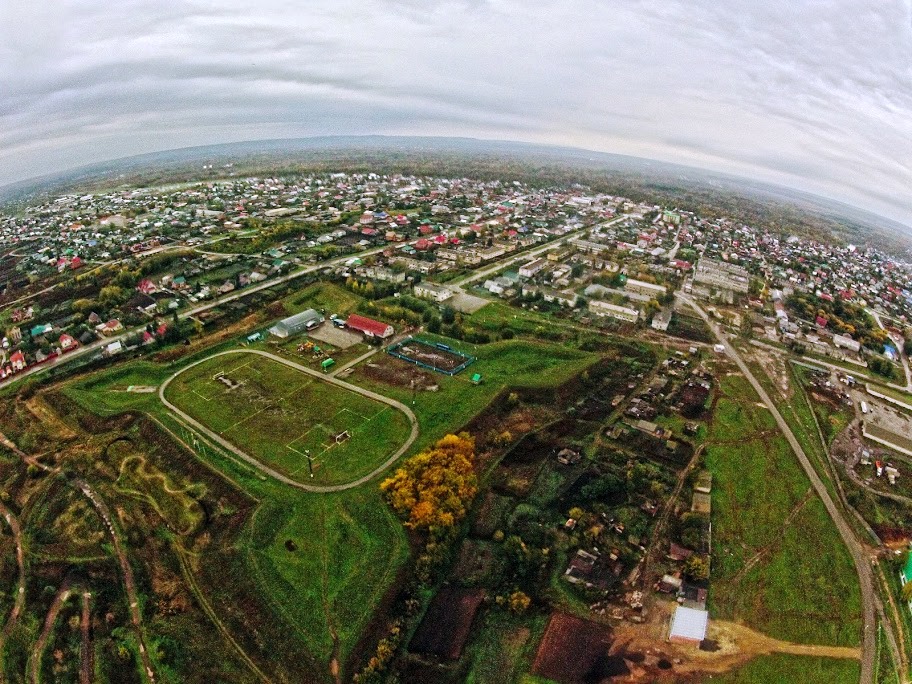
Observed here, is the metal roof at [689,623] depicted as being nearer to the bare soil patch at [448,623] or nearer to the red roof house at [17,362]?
the bare soil patch at [448,623]

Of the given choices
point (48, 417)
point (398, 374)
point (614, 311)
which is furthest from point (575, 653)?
point (614, 311)

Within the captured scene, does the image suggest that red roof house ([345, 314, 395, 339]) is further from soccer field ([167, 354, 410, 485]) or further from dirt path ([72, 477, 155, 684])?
dirt path ([72, 477, 155, 684])

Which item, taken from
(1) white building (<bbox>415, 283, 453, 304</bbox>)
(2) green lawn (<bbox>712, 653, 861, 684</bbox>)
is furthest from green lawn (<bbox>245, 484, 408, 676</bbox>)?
(1) white building (<bbox>415, 283, 453, 304</bbox>)

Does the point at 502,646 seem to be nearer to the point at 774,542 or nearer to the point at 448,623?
the point at 448,623

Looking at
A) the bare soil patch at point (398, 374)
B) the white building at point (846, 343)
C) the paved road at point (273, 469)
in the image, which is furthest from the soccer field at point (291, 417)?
the white building at point (846, 343)

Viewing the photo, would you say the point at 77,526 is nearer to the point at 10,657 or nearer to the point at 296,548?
the point at 10,657

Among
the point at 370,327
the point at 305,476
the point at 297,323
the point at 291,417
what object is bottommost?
the point at 305,476
